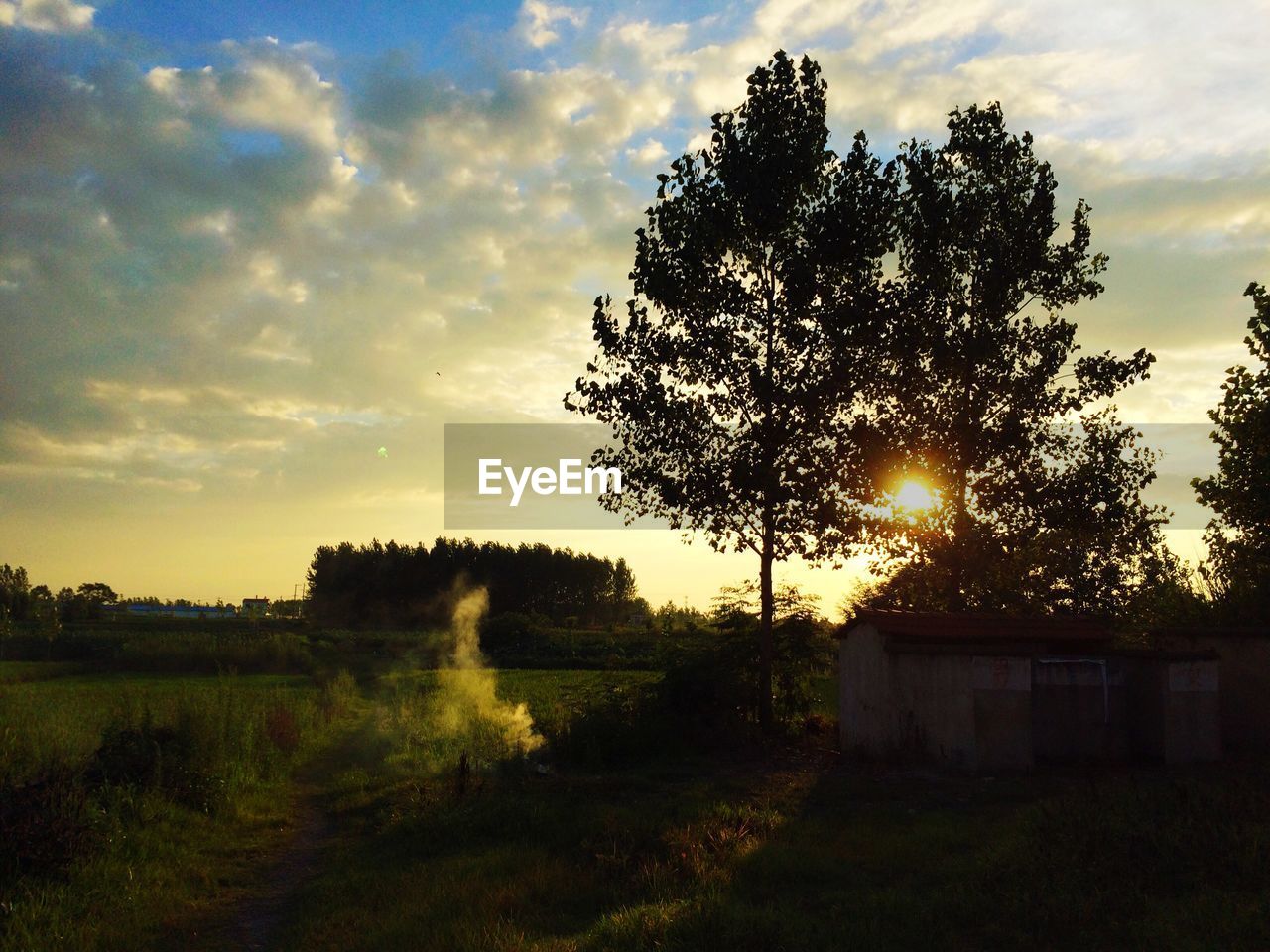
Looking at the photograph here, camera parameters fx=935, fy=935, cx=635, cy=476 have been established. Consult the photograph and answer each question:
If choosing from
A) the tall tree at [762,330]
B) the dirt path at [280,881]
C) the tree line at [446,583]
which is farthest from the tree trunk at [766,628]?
the tree line at [446,583]

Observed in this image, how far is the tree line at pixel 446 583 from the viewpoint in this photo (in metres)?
113

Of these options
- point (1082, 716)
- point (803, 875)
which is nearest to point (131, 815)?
point (803, 875)

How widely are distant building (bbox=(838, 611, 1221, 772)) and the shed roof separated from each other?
0.02m

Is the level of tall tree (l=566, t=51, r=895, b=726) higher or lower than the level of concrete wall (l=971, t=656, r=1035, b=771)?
higher

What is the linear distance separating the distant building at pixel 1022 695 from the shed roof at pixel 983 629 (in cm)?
2

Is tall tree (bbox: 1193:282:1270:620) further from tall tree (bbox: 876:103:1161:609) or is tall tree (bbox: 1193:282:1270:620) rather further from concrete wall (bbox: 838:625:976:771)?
concrete wall (bbox: 838:625:976:771)

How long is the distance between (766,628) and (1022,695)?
7.42 metres

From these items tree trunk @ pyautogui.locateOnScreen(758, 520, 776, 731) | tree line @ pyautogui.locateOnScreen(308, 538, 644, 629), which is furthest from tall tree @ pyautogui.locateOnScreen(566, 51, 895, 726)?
tree line @ pyautogui.locateOnScreen(308, 538, 644, 629)

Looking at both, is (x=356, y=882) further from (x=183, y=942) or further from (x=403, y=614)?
(x=403, y=614)

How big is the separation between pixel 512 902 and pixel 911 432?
18656 millimetres

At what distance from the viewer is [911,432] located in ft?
82.3

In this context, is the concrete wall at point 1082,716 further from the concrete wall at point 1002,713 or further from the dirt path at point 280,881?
the dirt path at point 280,881

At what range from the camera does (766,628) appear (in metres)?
24.0

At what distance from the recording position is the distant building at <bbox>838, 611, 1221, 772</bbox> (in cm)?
1778
